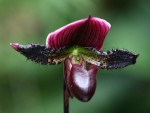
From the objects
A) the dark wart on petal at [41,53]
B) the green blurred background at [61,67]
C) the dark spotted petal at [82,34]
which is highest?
the green blurred background at [61,67]

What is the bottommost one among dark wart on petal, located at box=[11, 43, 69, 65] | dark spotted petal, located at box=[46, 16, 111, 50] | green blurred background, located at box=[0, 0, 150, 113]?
dark wart on petal, located at box=[11, 43, 69, 65]

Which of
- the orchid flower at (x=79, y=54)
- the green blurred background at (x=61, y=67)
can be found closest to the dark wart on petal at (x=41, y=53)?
the orchid flower at (x=79, y=54)

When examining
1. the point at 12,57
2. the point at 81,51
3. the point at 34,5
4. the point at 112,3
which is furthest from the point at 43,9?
the point at 81,51

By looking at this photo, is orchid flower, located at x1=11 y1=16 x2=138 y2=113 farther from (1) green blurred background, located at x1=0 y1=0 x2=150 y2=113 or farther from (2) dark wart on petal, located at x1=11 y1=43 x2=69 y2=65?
(1) green blurred background, located at x1=0 y1=0 x2=150 y2=113

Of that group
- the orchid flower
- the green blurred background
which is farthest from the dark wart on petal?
the green blurred background

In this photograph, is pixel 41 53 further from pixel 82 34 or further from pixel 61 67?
pixel 61 67

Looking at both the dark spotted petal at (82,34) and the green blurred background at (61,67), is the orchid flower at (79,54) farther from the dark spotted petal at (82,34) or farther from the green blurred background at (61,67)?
the green blurred background at (61,67)
